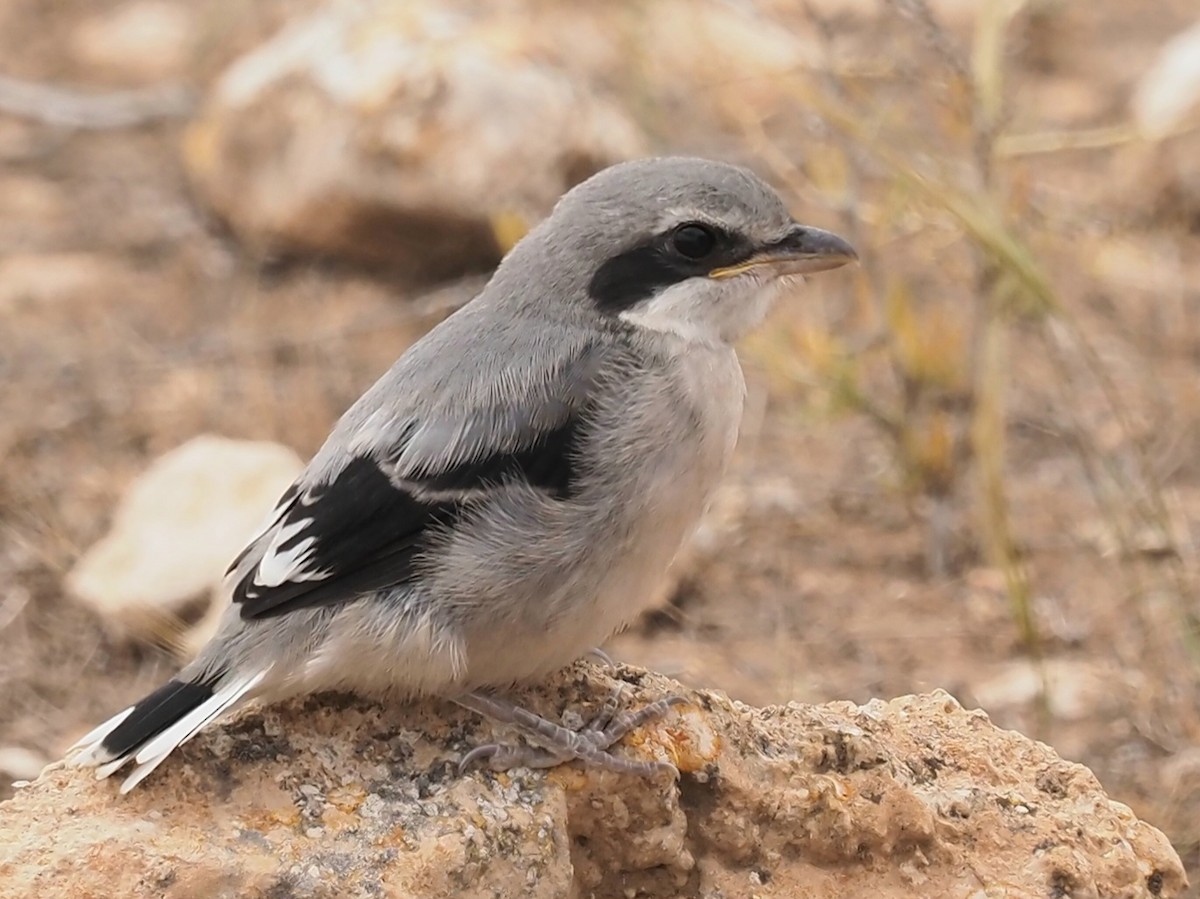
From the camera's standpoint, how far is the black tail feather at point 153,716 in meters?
3.11

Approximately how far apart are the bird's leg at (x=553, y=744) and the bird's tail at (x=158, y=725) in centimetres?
46

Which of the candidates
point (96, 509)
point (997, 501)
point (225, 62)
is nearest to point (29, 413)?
point (96, 509)

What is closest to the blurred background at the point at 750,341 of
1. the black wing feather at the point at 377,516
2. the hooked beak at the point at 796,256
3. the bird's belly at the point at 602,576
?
the hooked beak at the point at 796,256

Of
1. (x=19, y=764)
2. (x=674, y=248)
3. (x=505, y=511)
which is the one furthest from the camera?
(x=19, y=764)

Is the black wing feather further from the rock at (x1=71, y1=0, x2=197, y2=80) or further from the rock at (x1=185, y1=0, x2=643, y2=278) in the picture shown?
the rock at (x1=71, y1=0, x2=197, y2=80)

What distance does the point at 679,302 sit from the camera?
365cm

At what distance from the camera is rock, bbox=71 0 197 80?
33.5 feet

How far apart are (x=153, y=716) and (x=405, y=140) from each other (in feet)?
16.3

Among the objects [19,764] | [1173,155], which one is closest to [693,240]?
[19,764]

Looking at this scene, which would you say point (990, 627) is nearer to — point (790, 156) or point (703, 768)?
point (703, 768)

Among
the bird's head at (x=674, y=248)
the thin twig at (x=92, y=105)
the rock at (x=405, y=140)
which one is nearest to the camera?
the bird's head at (x=674, y=248)

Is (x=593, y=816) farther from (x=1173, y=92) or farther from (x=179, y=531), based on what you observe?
(x=1173, y=92)

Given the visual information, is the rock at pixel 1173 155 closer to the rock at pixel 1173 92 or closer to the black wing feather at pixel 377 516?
the rock at pixel 1173 92

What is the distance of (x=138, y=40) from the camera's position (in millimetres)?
10445
